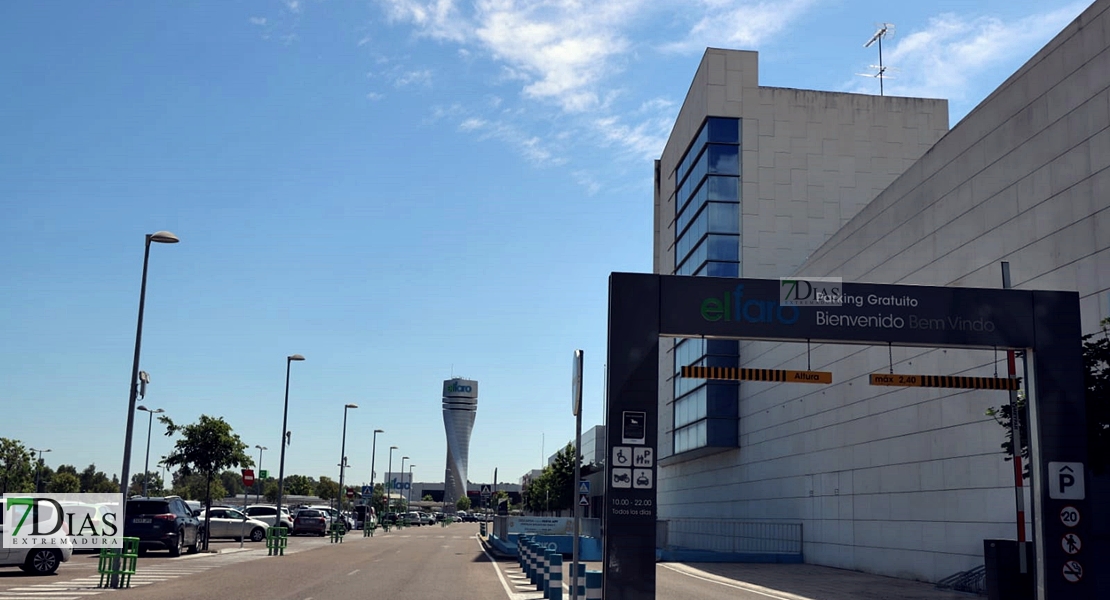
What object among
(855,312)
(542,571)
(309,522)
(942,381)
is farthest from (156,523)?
(309,522)

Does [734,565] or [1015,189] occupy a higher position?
[1015,189]

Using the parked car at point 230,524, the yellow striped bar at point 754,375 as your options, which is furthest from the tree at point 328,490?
the yellow striped bar at point 754,375

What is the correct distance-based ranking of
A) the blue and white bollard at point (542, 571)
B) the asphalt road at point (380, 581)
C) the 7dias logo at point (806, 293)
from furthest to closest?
1. the asphalt road at point (380, 581)
2. the blue and white bollard at point (542, 571)
3. the 7dias logo at point (806, 293)

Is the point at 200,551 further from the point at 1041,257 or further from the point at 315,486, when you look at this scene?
the point at 315,486

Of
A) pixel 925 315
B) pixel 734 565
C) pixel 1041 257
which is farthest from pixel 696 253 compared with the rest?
pixel 925 315

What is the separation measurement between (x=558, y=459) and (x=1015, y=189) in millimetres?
67486

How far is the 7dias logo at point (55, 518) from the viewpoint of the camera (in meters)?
21.5

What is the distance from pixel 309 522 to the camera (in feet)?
194

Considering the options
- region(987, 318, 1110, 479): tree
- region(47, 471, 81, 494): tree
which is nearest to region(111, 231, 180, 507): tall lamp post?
region(987, 318, 1110, 479): tree

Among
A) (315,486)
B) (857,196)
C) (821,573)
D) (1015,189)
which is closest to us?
(1015,189)

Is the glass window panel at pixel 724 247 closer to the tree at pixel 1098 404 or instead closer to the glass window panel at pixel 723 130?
the glass window panel at pixel 723 130

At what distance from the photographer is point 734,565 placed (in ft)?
112

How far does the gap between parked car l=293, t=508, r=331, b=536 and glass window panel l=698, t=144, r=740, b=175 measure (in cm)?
3128

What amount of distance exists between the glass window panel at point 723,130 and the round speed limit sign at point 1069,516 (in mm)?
36209
